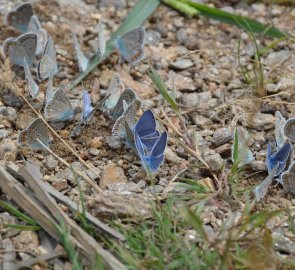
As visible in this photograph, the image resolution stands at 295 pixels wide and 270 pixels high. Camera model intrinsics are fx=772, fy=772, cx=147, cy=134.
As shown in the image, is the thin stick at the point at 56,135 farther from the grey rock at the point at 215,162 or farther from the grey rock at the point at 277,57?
the grey rock at the point at 277,57

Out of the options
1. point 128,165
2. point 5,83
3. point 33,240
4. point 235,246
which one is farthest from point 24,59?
point 235,246

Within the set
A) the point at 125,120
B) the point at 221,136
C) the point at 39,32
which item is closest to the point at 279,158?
the point at 221,136

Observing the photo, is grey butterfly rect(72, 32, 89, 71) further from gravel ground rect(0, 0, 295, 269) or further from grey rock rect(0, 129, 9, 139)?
grey rock rect(0, 129, 9, 139)

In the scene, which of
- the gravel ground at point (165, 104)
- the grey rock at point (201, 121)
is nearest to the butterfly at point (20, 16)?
the gravel ground at point (165, 104)

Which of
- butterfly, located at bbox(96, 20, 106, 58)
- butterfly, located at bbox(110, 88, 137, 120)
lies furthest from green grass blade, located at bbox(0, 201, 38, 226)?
butterfly, located at bbox(96, 20, 106, 58)

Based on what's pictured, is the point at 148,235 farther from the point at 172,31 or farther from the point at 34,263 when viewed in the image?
the point at 172,31

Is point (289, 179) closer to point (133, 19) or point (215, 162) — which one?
point (215, 162)
